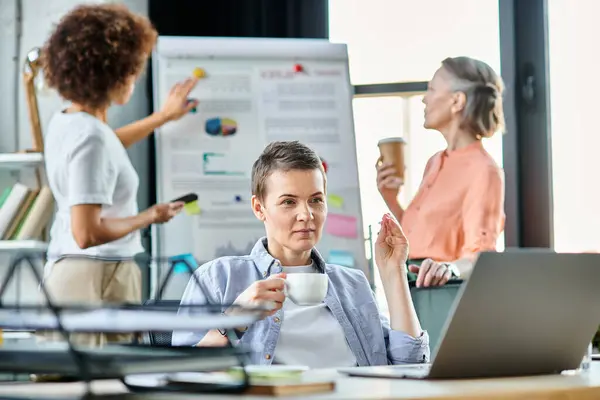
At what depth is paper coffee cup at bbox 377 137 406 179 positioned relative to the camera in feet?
12.7

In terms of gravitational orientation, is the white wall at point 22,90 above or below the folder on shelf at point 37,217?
above

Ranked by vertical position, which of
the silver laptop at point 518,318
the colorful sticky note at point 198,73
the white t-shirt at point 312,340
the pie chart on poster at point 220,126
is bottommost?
the white t-shirt at point 312,340

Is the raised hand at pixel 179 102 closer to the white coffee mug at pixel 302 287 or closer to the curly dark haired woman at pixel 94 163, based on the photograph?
the curly dark haired woman at pixel 94 163

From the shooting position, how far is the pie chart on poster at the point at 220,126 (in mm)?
4246

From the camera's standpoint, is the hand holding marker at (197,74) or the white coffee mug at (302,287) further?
the hand holding marker at (197,74)

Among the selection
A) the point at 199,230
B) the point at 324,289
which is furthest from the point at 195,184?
the point at 324,289

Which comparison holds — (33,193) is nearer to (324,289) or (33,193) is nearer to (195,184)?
(195,184)

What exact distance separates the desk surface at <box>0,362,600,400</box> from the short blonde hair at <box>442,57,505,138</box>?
99.8 inches

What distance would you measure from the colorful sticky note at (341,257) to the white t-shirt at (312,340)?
2023mm

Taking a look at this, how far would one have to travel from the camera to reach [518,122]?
4.31 m

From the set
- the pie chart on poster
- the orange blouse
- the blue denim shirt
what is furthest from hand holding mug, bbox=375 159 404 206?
the blue denim shirt

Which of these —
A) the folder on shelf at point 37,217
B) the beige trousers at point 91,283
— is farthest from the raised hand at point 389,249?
the folder on shelf at point 37,217

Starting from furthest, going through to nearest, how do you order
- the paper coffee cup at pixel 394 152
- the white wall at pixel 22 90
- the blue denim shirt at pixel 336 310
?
1. the white wall at pixel 22 90
2. the paper coffee cup at pixel 394 152
3. the blue denim shirt at pixel 336 310

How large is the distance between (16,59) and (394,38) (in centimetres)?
175
